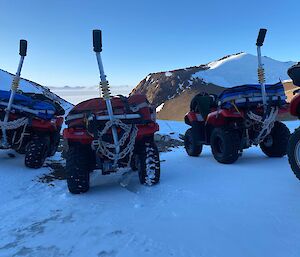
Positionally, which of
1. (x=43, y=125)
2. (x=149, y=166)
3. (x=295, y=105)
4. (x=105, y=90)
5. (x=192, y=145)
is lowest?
(x=192, y=145)

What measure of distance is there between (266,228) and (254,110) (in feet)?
12.5

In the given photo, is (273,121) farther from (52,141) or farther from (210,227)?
(52,141)

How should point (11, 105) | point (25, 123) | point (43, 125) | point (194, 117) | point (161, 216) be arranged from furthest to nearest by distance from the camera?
point (194, 117) < point (43, 125) < point (25, 123) < point (11, 105) < point (161, 216)

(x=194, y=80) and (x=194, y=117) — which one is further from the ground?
(x=194, y=80)

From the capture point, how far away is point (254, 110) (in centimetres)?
661

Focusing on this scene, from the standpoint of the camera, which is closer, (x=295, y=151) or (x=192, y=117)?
(x=295, y=151)

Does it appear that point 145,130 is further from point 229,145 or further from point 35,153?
point 35,153

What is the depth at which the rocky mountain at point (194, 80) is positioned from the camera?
36.4 meters

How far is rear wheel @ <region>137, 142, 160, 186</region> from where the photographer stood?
504cm

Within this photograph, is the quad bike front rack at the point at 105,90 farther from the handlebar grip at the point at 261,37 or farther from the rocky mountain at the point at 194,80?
the rocky mountain at the point at 194,80

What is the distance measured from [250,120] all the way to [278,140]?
797 millimetres

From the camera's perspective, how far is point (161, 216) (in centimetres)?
364

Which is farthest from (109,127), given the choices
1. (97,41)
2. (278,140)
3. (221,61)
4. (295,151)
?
(221,61)

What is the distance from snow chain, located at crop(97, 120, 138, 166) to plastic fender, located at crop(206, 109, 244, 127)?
86.8 inches
